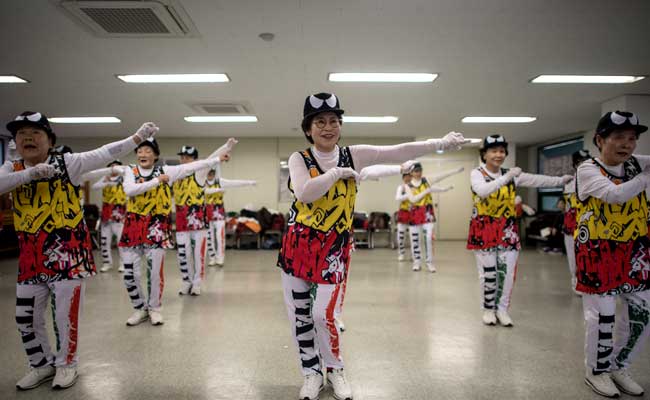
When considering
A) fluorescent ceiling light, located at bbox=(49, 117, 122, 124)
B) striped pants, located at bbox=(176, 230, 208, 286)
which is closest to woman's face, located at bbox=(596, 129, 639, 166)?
striped pants, located at bbox=(176, 230, 208, 286)

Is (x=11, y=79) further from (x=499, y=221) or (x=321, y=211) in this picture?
(x=499, y=221)

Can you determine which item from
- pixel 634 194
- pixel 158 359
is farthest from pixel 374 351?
pixel 634 194

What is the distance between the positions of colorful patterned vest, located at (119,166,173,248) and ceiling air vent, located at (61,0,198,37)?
1.46 m

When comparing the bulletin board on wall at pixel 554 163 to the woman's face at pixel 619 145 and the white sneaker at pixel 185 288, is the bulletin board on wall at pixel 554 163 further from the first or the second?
the white sneaker at pixel 185 288

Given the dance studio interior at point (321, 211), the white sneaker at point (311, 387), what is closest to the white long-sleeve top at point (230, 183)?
the dance studio interior at point (321, 211)

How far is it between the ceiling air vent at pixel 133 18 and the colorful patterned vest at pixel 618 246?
12.3ft

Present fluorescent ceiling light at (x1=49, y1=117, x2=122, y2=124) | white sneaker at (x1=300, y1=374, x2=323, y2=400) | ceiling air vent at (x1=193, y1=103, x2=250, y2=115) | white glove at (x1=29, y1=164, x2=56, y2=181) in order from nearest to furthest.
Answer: white glove at (x1=29, y1=164, x2=56, y2=181)
white sneaker at (x1=300, y1=374, x2=323, y2=400)
ceiling air vent at (x1=193, y1=103, x2=250, y2=115)
fluorescent ceiling light at (x1=49, y1=117, x2=122, y2=124)

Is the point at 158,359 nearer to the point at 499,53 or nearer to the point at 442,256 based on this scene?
the point at 499,53

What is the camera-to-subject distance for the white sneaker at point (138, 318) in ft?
12.2

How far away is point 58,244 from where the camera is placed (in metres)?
Answer: 2.37

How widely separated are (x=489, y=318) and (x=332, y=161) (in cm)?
255

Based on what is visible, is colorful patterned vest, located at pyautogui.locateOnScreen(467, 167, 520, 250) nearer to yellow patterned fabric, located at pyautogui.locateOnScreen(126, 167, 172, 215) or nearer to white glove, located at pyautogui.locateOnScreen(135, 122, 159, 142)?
white glove, located at pyautogui.locateOnScreen(135, 122, 159, 142)

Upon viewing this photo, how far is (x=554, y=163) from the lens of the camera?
11656 mm

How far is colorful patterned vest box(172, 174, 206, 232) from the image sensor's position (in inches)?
184
